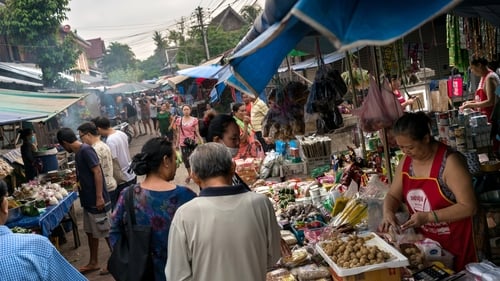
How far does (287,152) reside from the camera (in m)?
6.78

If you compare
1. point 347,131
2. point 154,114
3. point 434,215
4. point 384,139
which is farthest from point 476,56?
point 154,114

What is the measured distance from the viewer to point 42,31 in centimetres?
1571

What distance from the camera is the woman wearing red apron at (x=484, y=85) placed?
6328 mm

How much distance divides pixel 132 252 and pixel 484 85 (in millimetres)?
6072

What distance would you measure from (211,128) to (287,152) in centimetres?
320

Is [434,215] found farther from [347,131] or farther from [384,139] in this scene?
[347,131]

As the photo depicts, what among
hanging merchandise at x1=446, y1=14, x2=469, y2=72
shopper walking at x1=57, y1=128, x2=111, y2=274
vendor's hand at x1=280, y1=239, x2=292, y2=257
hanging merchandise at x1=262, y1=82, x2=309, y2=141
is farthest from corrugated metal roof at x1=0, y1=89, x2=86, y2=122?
hanging merchandise at x1=446, y1=14, x2=469, y2=72

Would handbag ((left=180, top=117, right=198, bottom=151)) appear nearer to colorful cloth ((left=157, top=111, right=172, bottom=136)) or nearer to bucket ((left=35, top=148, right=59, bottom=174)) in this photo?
bucket ((left=35, top=148, right=59, bottom=174))

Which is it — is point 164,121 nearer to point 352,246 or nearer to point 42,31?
point 42,31

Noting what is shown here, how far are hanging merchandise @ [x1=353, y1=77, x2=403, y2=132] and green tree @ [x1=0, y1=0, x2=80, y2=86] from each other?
579 inches

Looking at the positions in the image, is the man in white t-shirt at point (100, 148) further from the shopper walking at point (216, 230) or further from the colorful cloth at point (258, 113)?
the shopper walking at point (216, 230)

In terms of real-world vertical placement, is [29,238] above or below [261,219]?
above

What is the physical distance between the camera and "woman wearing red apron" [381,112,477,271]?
2668 millimetres

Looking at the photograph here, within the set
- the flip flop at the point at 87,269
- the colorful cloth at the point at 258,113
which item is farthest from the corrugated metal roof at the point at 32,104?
the colorful cloth at the point at 258,113
